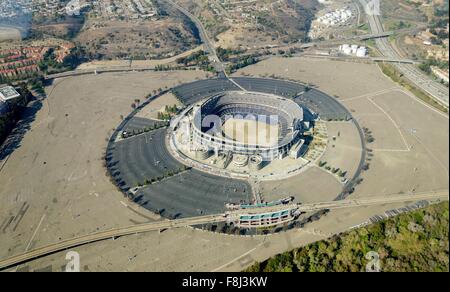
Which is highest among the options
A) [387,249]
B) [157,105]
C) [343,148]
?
[387,249]

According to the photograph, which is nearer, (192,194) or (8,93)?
(192,194)

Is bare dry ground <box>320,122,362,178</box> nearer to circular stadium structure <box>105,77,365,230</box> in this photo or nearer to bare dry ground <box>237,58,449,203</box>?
circular stadium structure <box>105,77,365,230</box>

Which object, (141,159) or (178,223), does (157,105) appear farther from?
(178,223)

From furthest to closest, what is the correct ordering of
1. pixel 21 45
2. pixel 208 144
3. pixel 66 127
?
pixel 21 45 < pixel 66 127 < pixel 208 144

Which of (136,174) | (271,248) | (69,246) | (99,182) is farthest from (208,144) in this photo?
(69,246)

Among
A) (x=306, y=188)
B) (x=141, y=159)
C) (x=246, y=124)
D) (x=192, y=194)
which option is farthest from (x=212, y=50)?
(x=306, y=188)

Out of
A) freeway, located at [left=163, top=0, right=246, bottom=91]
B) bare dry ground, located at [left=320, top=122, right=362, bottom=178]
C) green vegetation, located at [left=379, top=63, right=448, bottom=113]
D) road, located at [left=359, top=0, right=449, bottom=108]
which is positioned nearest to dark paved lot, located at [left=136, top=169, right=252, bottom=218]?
bare dry ground, located at [left=320, top=122, right=362, bottom=178]

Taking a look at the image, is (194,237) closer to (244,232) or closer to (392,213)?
(244,232)
